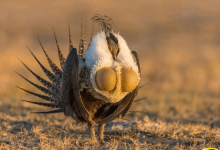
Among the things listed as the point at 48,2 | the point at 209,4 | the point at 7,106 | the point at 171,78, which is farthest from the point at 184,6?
the point at 7,106

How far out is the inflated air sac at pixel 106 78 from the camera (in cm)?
293

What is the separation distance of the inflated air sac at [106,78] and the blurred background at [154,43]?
36.6 inches

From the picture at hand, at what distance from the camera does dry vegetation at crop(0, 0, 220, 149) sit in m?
3.75

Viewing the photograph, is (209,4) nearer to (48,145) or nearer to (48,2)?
(48,2)

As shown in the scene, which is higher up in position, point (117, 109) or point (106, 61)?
point (106, 61)

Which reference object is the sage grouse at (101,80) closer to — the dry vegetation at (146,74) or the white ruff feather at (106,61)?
the white ruff feather at (106,61)

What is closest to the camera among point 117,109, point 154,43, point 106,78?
point 106,78

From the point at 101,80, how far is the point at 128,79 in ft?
0.75

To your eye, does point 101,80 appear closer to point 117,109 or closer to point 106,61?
point 106,61

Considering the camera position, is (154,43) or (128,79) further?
(154,43)

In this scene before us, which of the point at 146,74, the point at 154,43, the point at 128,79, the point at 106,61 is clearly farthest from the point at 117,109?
the point at 154,43

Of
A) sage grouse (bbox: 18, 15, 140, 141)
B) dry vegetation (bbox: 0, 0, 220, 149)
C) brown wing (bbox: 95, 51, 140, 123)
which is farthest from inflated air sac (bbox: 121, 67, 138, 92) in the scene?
dry vegetation (bbox: 0, 0, 220, 149)

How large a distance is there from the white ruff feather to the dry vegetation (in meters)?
0.34

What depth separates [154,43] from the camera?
15.4 m
